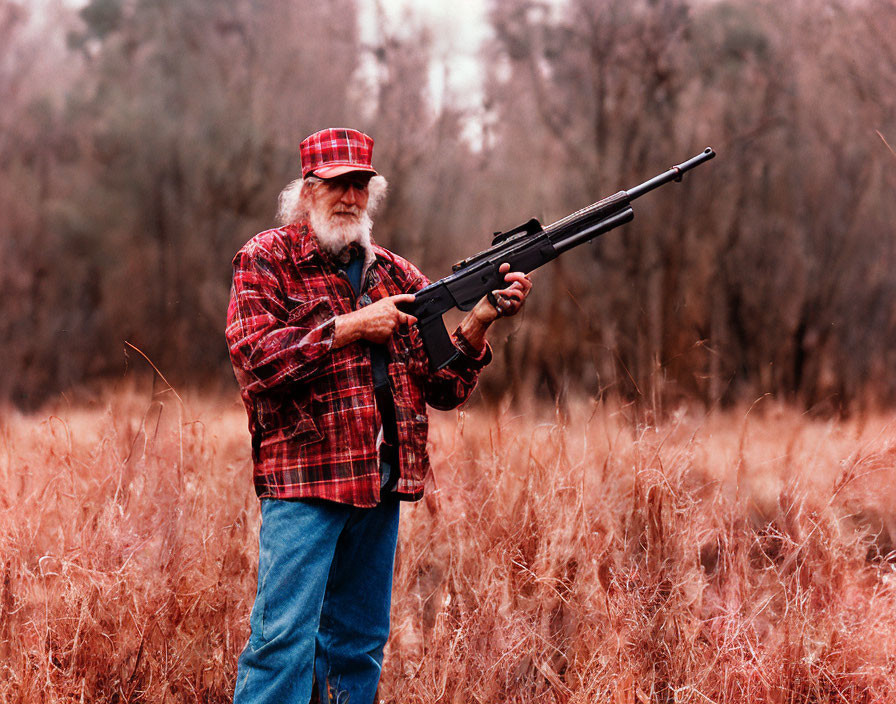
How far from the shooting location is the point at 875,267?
3.59 m

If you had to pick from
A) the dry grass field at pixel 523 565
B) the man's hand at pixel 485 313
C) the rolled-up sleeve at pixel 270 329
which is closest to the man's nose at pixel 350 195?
the rolled-up sleeve at pixel 270 329

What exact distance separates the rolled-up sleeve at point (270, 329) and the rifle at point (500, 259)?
0.29 metres

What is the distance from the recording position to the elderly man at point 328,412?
180cm

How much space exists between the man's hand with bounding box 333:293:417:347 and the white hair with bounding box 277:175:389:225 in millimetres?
351

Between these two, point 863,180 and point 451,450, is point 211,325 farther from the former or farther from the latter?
point 863,180

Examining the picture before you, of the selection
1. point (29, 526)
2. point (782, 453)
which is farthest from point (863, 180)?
point (29, 526)

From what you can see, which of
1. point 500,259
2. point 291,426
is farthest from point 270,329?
point 500,259

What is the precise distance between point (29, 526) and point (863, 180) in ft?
13.0

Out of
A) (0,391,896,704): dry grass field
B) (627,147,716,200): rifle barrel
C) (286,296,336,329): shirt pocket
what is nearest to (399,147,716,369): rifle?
(627,147,716,200): rifle barrel

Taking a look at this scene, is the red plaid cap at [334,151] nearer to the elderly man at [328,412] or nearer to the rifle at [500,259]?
the elderly man at [328,412]

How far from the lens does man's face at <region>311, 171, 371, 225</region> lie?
197 cm

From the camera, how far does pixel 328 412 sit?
73.9 inches

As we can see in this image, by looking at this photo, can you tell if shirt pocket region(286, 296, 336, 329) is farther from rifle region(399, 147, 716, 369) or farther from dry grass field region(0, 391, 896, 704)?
dry grass field region(0, 391, 896, 704)

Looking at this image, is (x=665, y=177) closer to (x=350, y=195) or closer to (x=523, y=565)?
(x=350, y=195)
